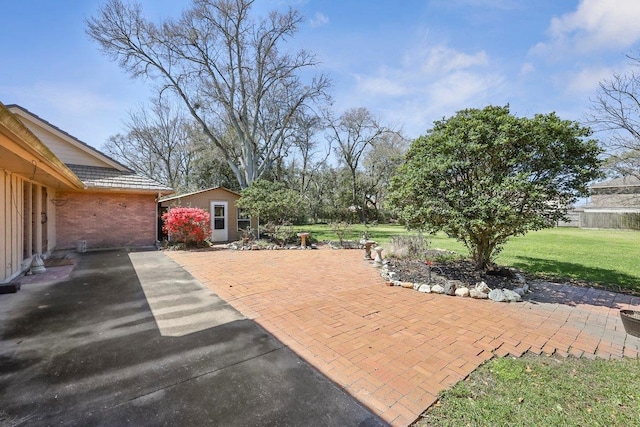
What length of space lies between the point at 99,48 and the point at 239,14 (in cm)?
773

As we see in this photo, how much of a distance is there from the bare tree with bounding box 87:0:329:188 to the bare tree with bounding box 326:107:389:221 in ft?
29.1

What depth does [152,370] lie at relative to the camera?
9.28ft

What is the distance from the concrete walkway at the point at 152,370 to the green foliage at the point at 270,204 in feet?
27.3

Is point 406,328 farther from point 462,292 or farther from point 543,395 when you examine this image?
point 462,292

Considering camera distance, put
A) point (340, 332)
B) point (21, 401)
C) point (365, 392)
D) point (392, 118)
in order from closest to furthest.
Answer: point (21, 401)
point (365, 392)
point (340, 332)
point (392, 118)

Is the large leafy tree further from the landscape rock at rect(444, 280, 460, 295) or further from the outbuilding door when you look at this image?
the outbuilding door

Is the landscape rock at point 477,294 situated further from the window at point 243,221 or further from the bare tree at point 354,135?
the bare tree at point 354,135

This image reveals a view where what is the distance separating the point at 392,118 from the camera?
1072 inches

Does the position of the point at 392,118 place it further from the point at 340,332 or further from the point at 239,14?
the point at 340,332

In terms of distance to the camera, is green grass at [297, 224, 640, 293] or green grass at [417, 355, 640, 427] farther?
green grass at [297, 224, 640, 293]

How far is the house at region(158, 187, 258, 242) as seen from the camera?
529 inches

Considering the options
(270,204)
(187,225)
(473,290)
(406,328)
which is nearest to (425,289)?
(473,290)

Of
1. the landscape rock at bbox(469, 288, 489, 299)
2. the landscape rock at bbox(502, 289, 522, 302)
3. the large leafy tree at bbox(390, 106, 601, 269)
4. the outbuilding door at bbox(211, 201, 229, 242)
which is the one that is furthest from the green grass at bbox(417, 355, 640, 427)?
the outbuilding door at bbox(211, 201, 229, 242)

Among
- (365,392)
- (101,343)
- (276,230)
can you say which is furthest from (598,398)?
(276,230)
